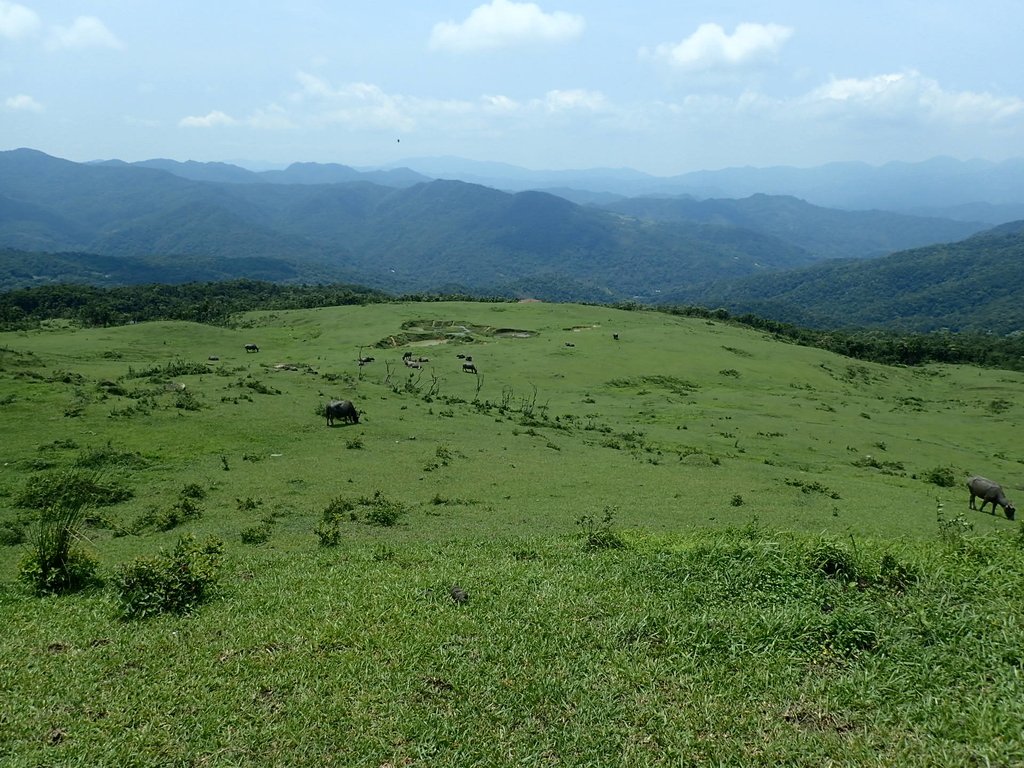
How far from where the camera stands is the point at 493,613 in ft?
29.4

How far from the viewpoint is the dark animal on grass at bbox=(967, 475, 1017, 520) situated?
2297cm

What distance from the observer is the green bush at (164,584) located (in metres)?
9.16

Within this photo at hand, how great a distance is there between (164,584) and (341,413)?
20115 millimetres

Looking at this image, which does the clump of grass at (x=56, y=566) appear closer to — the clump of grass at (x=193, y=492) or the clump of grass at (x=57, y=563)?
the clump of grass at (x=57, y=563)

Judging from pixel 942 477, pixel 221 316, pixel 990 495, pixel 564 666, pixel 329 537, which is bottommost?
pixel 942 477

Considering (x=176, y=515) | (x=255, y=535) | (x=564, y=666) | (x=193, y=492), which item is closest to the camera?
(x=564, y=666)

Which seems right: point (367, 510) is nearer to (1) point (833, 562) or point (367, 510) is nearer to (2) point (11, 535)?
(2) point (11, 535)

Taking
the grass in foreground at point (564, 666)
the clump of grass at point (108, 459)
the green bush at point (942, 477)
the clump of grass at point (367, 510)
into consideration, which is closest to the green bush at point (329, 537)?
the clump of grass at point (367, 510)

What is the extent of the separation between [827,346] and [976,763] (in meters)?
89.3

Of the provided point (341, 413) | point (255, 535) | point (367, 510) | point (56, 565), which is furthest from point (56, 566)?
point (341, 413)

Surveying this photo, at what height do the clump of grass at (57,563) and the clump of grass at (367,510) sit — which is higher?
the clump of grass at (57,563)

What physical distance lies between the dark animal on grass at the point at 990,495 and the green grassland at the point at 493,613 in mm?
849

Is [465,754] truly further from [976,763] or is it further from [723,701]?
[976,763]

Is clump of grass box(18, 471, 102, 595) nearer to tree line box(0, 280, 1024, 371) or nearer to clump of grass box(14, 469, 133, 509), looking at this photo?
clump of grass box(14, 469, 133, 509)
